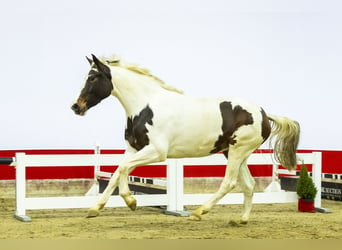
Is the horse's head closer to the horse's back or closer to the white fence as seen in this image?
the horse's back

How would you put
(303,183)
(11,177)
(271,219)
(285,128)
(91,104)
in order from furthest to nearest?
(11,177)
(303,183)
(271,219)
(285,128)
(91,104)

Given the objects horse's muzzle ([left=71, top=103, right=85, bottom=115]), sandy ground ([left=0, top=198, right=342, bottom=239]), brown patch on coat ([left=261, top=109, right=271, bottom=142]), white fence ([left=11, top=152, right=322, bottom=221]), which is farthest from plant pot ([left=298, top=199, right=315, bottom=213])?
horse's muzzle ([left=71, top=103, right=85, bottom=115])

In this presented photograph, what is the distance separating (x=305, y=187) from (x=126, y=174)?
3492 mm

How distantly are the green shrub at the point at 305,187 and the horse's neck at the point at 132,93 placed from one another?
3.10 m

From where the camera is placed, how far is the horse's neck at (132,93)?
6133 millimetres

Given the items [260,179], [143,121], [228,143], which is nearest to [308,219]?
[228,143]

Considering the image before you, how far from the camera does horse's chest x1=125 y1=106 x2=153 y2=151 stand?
5.95 meters

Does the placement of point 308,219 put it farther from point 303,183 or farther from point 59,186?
point 59,186

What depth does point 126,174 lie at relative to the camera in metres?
5.73

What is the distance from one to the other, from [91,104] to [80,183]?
206 inches

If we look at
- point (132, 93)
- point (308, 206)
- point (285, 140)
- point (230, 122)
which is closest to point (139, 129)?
point (132, 93)

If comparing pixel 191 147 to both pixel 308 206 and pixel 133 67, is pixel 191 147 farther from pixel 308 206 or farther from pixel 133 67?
pixel 308 206

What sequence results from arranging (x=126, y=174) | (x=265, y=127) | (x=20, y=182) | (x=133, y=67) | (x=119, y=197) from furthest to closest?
(x=119, y=197) → (x=20, y=182) → (x=265, y=127) → (x=133, y=67) → (x=126, y=174)

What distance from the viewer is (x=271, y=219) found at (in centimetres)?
741
